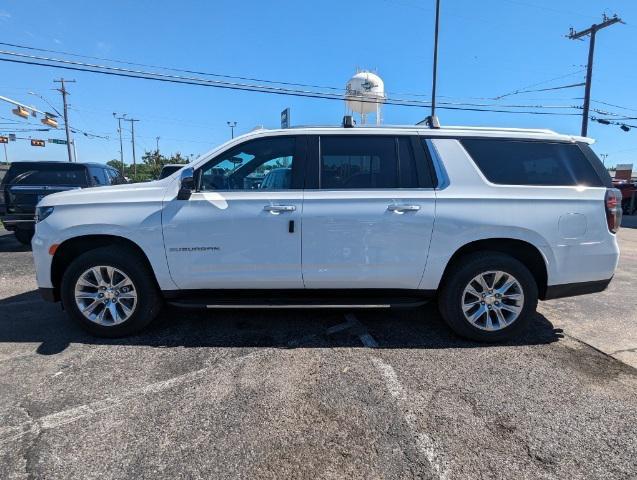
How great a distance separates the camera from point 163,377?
323 centimetres

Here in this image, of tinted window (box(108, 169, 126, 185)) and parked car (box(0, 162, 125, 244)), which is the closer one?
parked car (box(0, 162, 125, 244))

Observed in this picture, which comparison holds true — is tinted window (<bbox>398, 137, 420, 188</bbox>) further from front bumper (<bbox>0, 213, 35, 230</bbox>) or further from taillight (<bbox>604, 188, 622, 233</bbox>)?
front bumper (<bbox>0, 213, 35, 230</bbox>)

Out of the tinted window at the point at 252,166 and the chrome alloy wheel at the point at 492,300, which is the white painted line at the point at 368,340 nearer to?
the chrome alloy wheel at the point at 492,300

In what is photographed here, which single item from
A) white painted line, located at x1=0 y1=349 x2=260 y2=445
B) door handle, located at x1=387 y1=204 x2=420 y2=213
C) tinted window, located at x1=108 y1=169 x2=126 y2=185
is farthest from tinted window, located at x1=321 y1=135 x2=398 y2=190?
tinted window, located at x1=108 y1=169 x2=126 y2=185

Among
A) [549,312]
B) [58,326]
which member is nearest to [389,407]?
[549,312]

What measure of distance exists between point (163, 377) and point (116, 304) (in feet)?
3.54

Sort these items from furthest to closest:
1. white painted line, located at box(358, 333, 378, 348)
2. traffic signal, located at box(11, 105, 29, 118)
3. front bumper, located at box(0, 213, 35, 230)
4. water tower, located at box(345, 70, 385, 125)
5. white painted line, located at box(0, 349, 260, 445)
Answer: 1. traffic signal, located at box(11, 105, 29, 118)
2. water tower, located at box(345, 70, 385, 125)
3. front bumper, located at box(0, 213, 35, 230)
4. white painted line, located at box(358, 333, 378, 348)
5. white painted line, located at box(0, 349, 260, 445)

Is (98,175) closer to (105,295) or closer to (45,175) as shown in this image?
(45,175)

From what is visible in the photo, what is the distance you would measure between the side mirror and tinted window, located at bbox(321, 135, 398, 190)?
120 cm

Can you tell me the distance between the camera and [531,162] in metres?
3.93

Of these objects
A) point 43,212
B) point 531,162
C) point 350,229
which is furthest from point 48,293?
point 531,162

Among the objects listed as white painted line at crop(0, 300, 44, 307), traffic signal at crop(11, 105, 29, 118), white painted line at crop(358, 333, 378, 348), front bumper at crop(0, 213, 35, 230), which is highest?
traffic signal at crop(11, 105, 29, 118)

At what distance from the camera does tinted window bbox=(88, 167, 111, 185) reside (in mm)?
9085

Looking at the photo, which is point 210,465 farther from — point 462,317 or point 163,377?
point 462,317
